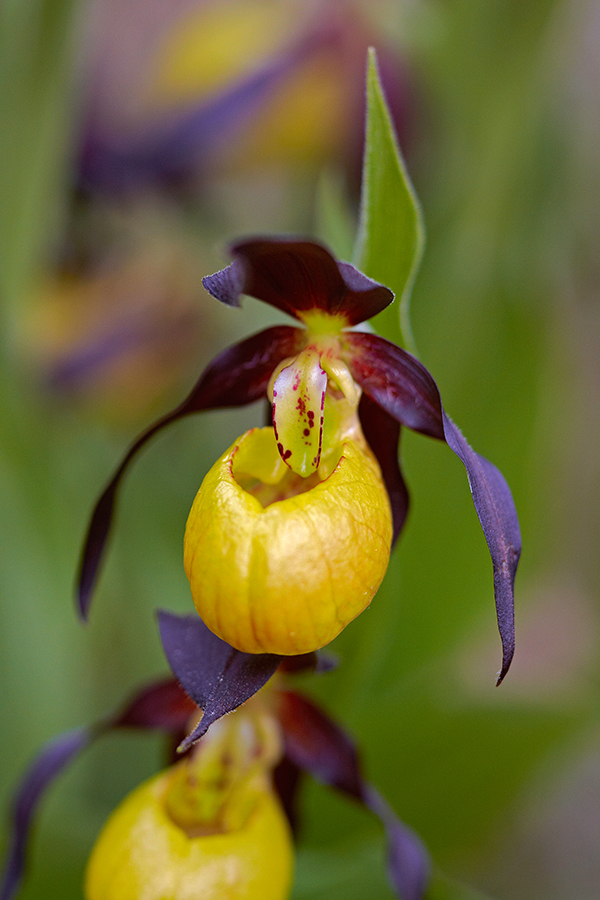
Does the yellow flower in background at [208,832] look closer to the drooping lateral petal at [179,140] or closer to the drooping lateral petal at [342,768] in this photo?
the drooping lateral petal at [342,768]

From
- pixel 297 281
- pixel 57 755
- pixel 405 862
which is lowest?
pixel 405 862

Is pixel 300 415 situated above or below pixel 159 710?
above

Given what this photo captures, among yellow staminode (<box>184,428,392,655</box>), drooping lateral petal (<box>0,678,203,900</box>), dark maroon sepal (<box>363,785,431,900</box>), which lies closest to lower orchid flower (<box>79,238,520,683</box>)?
yellow staminode (<box>184,428,392,655</box>)

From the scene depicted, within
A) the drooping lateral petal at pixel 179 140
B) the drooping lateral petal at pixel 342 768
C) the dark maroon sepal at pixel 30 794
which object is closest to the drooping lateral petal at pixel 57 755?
the dark maroon sepal at pixel 30 794

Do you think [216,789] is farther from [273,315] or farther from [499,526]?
[273,315]

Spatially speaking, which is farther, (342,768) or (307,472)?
(342,768)

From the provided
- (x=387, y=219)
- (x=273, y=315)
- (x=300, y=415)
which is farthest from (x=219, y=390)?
(x=273, y=315)

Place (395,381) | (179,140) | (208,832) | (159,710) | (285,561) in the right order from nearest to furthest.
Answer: (285,561), (395,381), (208,832), (159,710), (179,140)
